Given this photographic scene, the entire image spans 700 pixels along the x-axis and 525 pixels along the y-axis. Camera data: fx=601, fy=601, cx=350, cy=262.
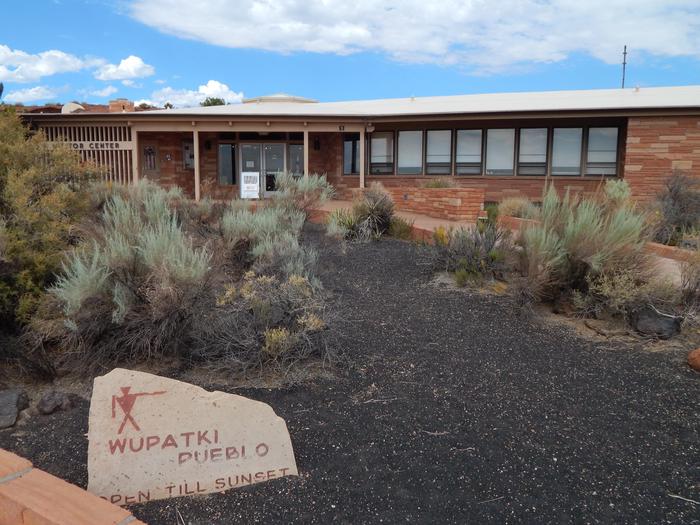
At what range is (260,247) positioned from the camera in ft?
24.5

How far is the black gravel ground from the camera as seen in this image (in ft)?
9.91

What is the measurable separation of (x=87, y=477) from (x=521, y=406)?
8.92 feet

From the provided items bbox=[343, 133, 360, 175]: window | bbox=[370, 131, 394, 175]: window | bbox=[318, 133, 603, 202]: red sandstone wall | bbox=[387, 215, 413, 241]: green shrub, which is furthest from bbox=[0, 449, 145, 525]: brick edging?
bbox=[343, 133, 360, 175]: window

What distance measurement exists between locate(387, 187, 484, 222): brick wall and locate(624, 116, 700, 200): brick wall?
5451mm

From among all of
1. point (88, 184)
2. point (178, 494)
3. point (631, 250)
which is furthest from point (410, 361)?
point (88, 184)

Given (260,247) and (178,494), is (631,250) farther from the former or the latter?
(178,494)

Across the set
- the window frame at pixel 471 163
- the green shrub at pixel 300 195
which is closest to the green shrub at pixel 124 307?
the green shrub at pixel 300 195

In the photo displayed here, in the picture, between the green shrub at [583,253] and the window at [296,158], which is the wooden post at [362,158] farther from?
the green shrub at [583,253]

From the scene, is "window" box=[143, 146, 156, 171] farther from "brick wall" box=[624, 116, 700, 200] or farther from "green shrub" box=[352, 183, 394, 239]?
"brick wall" box=[624, 116, 700, 200]

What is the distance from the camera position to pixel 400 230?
36.0 feet

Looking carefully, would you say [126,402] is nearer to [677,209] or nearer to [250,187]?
[677,209]

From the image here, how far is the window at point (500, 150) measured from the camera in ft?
63.0

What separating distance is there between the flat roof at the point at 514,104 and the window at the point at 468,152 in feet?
2.93

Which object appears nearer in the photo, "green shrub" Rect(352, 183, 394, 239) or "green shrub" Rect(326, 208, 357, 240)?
"green shrub" Rect(326, 208, 357, 240)
